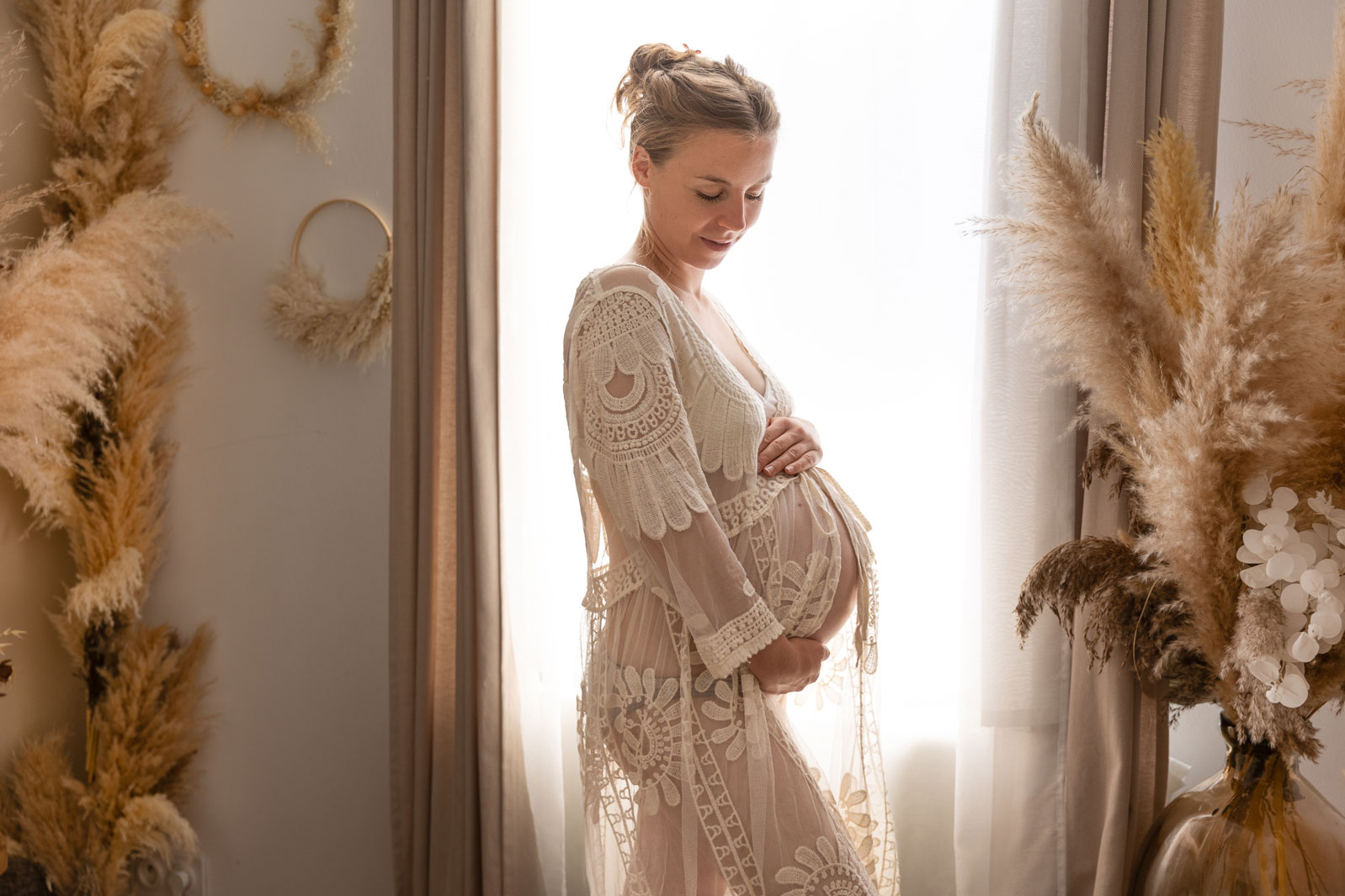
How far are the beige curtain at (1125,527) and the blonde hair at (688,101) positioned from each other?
766 millimetres

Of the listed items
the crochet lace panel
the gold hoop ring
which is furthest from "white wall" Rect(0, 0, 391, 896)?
the crochet lace panel

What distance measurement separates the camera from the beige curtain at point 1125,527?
1727 millimetres

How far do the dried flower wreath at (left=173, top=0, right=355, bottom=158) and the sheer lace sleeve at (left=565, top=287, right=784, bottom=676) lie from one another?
4.30 feet

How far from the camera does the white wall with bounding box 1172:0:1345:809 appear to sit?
1.74 m

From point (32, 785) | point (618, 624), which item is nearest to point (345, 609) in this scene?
point (32, 785)

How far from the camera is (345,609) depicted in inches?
90.4

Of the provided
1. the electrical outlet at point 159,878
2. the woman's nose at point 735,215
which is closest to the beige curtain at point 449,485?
the electrical outlet at point 159,878

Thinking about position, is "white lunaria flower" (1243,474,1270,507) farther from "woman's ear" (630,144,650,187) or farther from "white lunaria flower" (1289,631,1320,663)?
"woman's ear" (630,144,650,187)

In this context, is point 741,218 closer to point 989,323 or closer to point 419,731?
point 989,323

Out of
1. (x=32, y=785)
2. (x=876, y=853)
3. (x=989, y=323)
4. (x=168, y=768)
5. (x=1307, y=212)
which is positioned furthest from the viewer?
(x=168, y=768)

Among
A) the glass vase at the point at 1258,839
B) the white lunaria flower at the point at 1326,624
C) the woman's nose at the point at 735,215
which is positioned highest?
the woman's nose at the point at 735,215

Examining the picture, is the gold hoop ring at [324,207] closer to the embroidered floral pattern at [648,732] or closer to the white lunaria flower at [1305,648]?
the embroidered floral pattern at [648,732]

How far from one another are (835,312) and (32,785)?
201cm

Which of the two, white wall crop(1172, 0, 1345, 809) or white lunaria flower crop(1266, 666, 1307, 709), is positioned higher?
white wall crop(1172, 0, 1345, 809)
